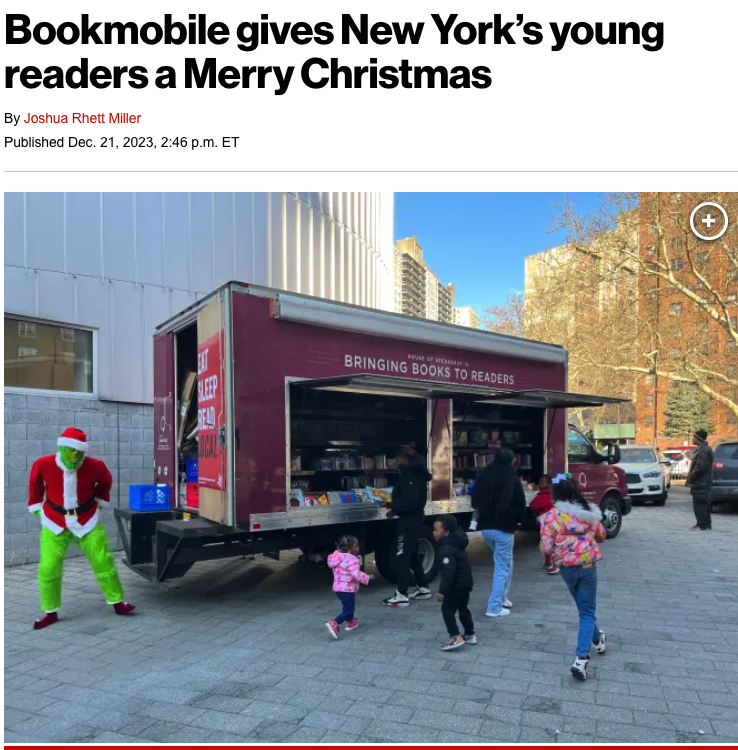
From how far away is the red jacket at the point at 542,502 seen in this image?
8.30 metres

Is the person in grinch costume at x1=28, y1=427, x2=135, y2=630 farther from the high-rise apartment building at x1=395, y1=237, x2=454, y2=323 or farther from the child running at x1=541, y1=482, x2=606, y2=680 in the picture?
the high-rise apartment building at x1=395, y1=237, x2=454, y2=323

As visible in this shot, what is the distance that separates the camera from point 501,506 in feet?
20.5

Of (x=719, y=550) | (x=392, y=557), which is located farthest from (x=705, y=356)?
(x=392, y=557)

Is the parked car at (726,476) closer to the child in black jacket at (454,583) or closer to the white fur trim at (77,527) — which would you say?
the child in black jacket at (454,583)

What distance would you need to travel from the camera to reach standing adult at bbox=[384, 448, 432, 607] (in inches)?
259

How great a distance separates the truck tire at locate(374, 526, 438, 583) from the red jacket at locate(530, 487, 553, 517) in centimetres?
160

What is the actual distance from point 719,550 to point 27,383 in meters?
9.95

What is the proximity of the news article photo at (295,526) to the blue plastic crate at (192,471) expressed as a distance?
3 cm

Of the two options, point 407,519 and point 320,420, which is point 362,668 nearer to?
point 407,519

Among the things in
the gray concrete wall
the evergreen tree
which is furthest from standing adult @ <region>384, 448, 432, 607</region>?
the evergreen tree

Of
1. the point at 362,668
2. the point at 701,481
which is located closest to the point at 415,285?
the point at 701,481

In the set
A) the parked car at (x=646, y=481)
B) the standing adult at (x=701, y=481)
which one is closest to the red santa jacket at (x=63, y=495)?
the standing adult at (x=701, y=481)

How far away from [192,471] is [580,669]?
4.52 m
